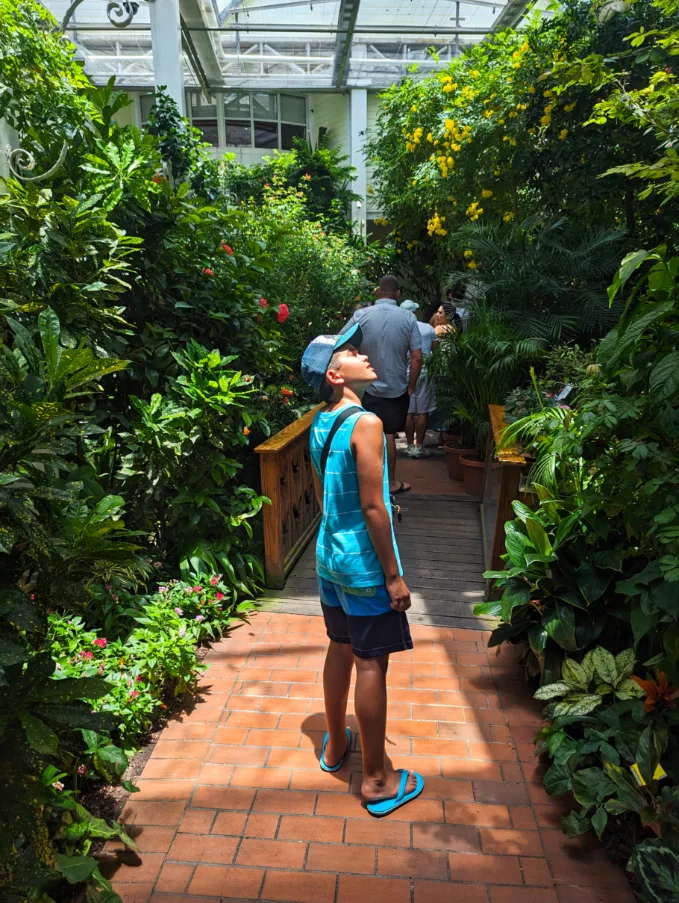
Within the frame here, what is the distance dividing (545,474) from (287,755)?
1740 mm

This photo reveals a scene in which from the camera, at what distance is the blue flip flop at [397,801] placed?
8.14 feet

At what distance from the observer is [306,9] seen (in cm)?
986

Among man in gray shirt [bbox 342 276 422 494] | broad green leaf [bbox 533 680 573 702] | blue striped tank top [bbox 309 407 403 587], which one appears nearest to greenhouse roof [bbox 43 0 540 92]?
man in gray shirt [bbox 342 276 422 494]

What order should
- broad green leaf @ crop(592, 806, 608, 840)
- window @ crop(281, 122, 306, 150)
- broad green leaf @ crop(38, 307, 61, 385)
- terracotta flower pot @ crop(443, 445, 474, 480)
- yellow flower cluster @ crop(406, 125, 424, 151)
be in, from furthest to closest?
window @ crop(281, 122, 306, 150) < yellow flower cluster @ crop(406, 125, 424, 151) < terracotta flower pot @ crop(443, 445, 474, 480) < broad green leaf @ crop(592, 806, 608, 840) < broad green leaf @ crop(38, 307, 61, 385)

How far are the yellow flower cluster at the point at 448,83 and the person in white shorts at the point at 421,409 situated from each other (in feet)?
7.89

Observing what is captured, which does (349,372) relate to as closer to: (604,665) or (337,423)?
(337,423)

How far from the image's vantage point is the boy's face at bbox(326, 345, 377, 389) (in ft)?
7.97

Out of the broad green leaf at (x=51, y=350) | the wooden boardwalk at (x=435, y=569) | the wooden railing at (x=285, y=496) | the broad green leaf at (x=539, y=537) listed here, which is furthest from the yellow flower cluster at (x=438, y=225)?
the broad green leaf at (x=51, y=350)

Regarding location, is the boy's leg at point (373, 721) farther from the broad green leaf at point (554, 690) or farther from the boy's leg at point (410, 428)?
the boy's leg at point (410, 428)

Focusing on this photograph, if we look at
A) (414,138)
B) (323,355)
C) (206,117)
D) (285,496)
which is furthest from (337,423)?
(206,117)

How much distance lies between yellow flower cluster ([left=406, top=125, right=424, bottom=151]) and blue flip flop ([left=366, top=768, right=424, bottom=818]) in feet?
25.1

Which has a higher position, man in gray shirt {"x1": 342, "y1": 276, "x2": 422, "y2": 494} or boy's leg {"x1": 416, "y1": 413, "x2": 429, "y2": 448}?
man in gray shirt {"x1": 342, "y1": 276, "x2": 422, "y2": 494}

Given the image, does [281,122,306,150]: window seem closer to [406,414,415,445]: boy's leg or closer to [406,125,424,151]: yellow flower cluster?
[406,125,424,151]: yellow flower cluster

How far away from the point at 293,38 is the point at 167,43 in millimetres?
4790
